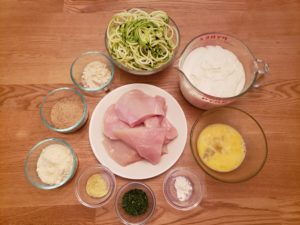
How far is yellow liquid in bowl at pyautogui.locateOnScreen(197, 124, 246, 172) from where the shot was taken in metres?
1.29

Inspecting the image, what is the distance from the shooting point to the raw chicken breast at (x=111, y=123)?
1371 mm

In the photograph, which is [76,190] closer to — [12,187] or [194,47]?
[12,187]

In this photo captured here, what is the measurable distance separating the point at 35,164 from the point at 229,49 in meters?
1.32

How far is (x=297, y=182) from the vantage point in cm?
137

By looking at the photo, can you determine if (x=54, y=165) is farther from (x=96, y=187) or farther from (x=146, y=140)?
(x=146, y=140)

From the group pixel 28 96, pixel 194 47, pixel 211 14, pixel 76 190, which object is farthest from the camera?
pixel 211 14

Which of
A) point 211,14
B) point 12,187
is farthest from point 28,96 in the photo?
point 211,14

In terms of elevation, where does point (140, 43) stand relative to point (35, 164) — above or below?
above

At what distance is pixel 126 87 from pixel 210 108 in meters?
0.52

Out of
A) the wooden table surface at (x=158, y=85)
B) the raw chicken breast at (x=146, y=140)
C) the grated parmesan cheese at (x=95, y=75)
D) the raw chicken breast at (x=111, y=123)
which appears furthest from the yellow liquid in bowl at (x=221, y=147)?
the grated parmesan cheese at (x=95, y=75)

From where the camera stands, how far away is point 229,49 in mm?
1479

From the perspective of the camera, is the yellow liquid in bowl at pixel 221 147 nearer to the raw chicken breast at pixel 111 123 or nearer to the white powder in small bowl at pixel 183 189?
the white powder in small bowl at pixel 183 189

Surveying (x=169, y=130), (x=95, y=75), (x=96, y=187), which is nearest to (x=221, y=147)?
(x=169, y=130)

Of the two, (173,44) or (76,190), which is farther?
(173,44)
